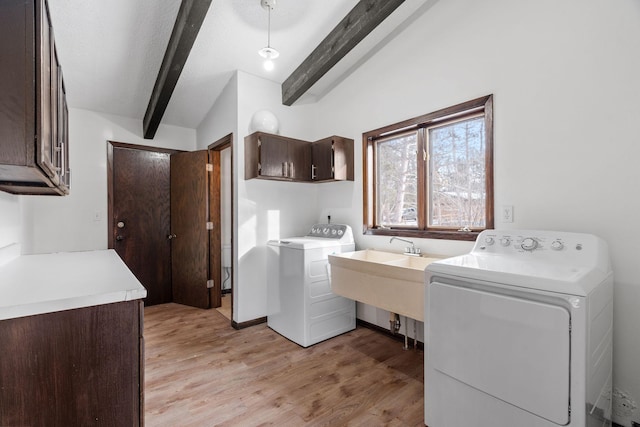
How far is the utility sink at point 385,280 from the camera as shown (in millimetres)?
1916

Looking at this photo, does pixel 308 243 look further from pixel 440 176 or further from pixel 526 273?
pixel 526 273

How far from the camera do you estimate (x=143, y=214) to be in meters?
3.66

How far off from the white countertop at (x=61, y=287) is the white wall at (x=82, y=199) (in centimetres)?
180

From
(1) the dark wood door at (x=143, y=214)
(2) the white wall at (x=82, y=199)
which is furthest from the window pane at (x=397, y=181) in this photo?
(2) the white wall at (x=82, y=199)

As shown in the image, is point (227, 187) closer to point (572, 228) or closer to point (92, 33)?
point (92, 33)

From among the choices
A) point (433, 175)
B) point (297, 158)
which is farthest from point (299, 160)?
point (433, 175)

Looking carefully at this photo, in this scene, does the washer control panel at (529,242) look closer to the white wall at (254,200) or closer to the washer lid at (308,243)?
the washer lid at (308,243)

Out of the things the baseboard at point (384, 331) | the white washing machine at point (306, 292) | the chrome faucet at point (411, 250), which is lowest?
the baseboard at point (384, 331)

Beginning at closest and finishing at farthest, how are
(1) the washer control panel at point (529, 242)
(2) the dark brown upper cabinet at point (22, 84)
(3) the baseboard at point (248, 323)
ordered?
(2) the dark brown upper cabinet at point (22, 84) < (1) the washer control panel at point (529, 242) < (3) the baseboard at point (248, 323)

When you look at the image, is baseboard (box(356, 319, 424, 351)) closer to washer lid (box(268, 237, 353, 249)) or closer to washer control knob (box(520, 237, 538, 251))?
washer lid (box(268, 237, 353, 249))

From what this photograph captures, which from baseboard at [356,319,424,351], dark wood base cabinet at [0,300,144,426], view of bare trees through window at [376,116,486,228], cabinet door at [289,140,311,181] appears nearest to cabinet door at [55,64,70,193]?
dark wood base cabinet at [0,300,144,426]

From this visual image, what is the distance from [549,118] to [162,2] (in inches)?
108

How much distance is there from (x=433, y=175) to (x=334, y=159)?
954 mm

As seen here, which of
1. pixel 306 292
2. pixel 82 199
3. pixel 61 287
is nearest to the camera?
pixel 61 287
